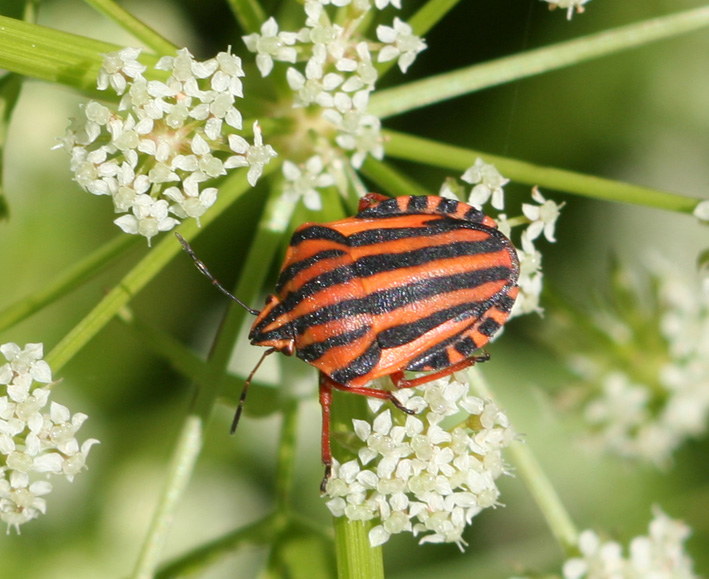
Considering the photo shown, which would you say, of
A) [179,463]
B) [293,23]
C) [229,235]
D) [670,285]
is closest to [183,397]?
[229,235]

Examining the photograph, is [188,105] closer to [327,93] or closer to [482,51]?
[327,93]

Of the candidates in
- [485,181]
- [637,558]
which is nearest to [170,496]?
[485,181]

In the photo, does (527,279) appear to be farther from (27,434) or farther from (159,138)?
(27,434)

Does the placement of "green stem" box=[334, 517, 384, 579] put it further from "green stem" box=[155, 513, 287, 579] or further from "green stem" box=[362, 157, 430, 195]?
"green stem" box=[362, 157, 430, 195]

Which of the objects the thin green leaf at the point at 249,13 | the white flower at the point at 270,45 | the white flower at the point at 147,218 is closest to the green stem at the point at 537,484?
the white flower at the point at 147,218

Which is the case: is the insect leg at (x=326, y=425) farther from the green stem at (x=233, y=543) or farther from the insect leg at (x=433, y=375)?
the green stem at (x=233, y=543)

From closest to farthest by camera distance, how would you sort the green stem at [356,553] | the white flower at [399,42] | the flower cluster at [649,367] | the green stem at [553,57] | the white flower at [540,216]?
the green stem at [356,553]
the white flower at [399,42]
the white flower at [540,216]
the green stem at [553,57]
the flower cluster at [649,367]
